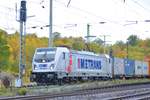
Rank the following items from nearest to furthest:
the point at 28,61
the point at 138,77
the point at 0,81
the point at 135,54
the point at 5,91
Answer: the point at 5,91, the point at 0,81, the point at 138,77, the point at 28,61, the point at 135,54

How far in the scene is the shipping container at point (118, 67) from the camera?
55825 millimetres

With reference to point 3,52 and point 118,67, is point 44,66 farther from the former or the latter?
point 3,52

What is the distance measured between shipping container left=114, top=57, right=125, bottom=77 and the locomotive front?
755 inches

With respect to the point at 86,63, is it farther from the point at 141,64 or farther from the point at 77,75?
the point at 141,64

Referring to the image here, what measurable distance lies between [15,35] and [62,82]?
68904 millimetres

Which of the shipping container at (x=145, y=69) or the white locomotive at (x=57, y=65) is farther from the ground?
the white locomotive at (x=57, y=65)

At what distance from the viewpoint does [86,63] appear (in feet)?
140

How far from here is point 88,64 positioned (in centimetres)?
4316

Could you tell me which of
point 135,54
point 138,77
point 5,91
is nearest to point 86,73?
point 5,91

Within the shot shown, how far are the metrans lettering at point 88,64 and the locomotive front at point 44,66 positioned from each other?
170 inches

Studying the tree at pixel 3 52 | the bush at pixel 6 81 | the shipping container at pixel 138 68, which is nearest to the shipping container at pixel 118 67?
the shipping container at pixel 138 68

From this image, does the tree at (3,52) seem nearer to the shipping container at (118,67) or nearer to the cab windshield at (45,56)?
the shipping container at (118,67)

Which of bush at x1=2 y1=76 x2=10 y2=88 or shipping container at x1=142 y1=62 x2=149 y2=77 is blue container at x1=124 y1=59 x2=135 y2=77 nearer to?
shipping container at x1=142 y1=62 x2=149 y2=77

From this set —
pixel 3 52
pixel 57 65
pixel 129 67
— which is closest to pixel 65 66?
pixel 57 65
